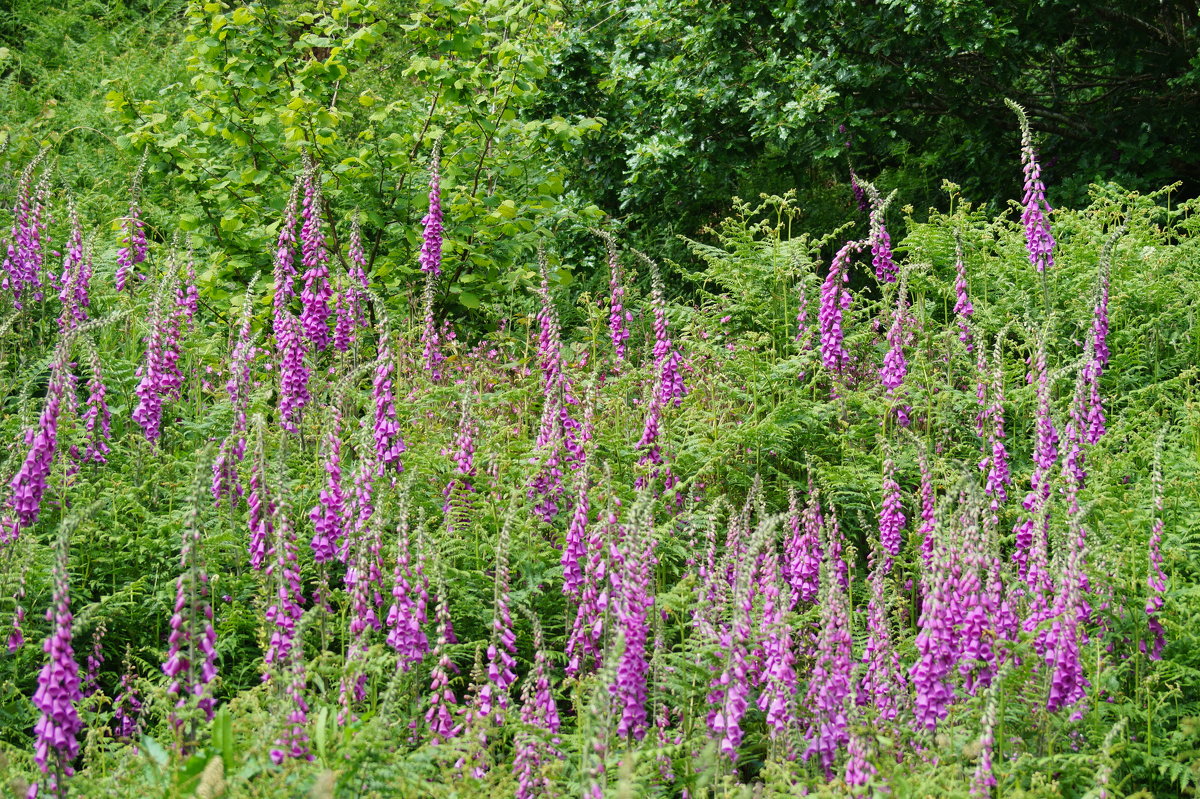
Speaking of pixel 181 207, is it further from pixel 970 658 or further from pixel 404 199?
pixel 970 658

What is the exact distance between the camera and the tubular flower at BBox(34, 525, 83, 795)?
327cm

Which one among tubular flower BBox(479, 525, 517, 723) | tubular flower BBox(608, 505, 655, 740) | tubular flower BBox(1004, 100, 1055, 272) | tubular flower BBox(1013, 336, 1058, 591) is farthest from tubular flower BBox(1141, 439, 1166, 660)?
tubular flower BBox(1004, 100, 1055, 272)

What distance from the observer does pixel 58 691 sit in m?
3.30

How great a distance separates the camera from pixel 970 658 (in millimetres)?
3865

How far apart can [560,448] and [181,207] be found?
20.4 ft

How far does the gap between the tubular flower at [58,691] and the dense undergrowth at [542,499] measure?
14 millimetres

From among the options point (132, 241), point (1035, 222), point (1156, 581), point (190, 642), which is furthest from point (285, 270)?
point (1156, 581)

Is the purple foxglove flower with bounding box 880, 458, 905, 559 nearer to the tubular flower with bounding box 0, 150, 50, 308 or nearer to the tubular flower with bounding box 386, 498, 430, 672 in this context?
the tubular flower with bounding box 386, 498, 430, 672

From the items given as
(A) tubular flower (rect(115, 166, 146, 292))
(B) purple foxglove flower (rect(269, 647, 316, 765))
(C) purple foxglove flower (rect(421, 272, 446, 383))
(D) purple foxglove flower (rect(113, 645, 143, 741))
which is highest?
(A) tubular flower (rect(115, 166, 146, 292))

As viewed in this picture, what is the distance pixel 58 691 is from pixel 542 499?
2.35 metres

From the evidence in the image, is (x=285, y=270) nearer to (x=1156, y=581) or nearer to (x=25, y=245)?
(x=25, y=245)

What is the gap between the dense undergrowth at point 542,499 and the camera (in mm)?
3676

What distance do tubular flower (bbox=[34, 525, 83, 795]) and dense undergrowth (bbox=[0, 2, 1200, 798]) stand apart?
14 mm

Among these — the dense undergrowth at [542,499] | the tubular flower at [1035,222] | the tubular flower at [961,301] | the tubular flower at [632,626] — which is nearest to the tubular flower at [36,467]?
the dense undergrowth at [542,499]
